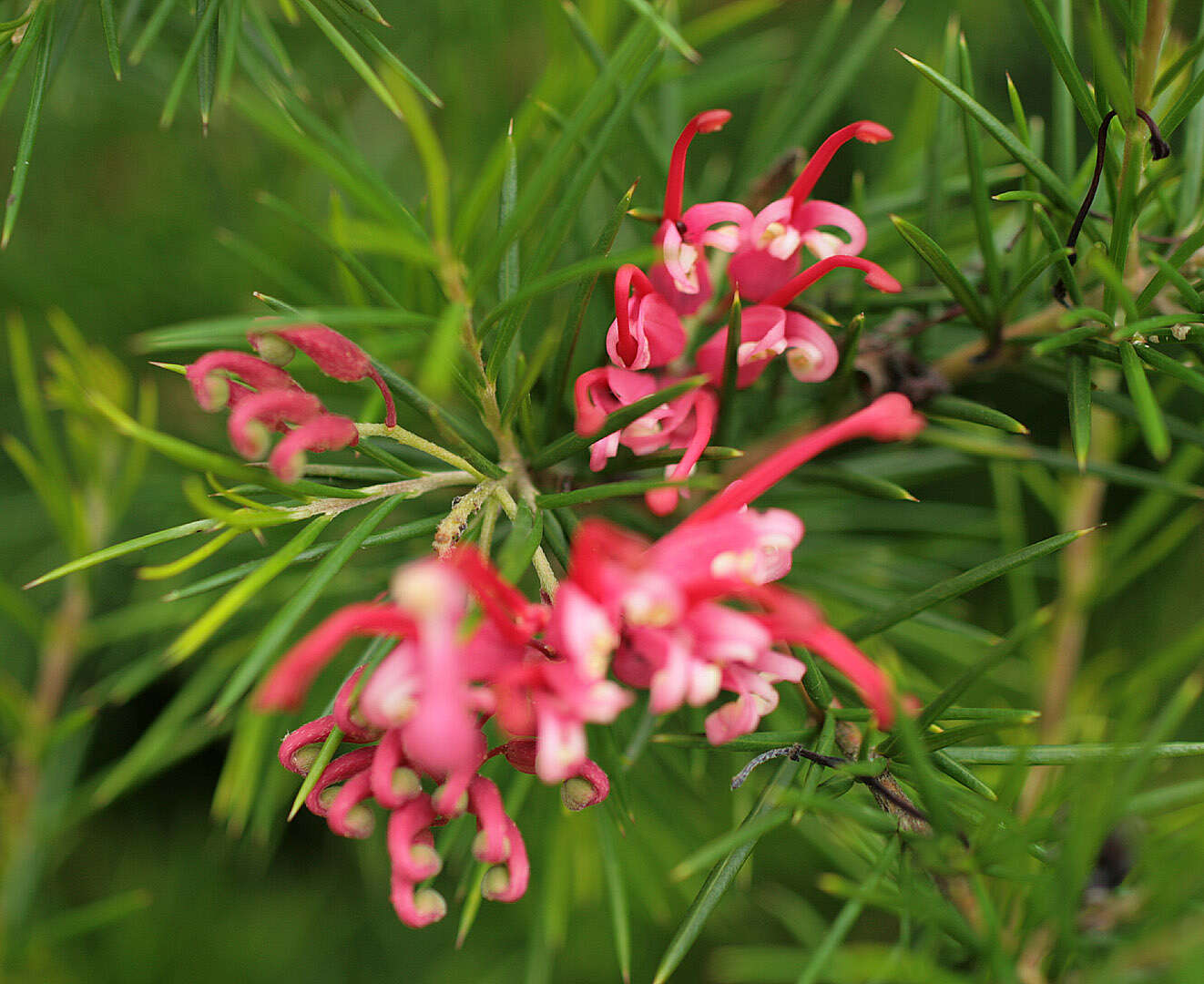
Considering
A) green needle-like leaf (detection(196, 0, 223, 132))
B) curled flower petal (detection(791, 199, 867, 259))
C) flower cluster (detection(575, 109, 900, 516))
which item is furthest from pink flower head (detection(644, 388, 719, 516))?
green needle-like leaf (detection(196, 0, 223, 132))

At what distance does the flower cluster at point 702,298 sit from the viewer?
0.46m

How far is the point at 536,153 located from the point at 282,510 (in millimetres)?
360

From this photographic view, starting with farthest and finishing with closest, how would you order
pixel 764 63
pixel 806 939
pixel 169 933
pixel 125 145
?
pixel 125 145
pixel 169 933
pixel 764 63
pixel 806 939

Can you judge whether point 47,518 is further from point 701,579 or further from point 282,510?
point 701,579

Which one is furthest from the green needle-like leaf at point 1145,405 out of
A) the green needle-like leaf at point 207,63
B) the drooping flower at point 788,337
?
the green needle-like leaf at point 207,63

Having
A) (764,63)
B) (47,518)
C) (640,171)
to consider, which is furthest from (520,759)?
(47,518)

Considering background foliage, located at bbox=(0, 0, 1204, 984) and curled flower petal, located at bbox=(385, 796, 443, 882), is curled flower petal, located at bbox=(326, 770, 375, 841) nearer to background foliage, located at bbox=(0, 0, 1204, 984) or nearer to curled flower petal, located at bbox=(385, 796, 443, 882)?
curled flower petal, located at bbox=(385, 796, 443, 882)

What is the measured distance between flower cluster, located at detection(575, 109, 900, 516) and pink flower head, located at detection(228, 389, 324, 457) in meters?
0.13

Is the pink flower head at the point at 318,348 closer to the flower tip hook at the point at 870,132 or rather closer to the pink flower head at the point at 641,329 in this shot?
the pink flower head at the point at 641,329

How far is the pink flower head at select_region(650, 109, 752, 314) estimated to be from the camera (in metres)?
0.46

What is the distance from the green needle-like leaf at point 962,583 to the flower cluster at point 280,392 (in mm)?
289

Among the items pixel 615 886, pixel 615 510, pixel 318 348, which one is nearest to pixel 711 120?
pixel 318 348

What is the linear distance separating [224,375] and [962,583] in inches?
14.6

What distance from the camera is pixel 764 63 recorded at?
0.82 metres
